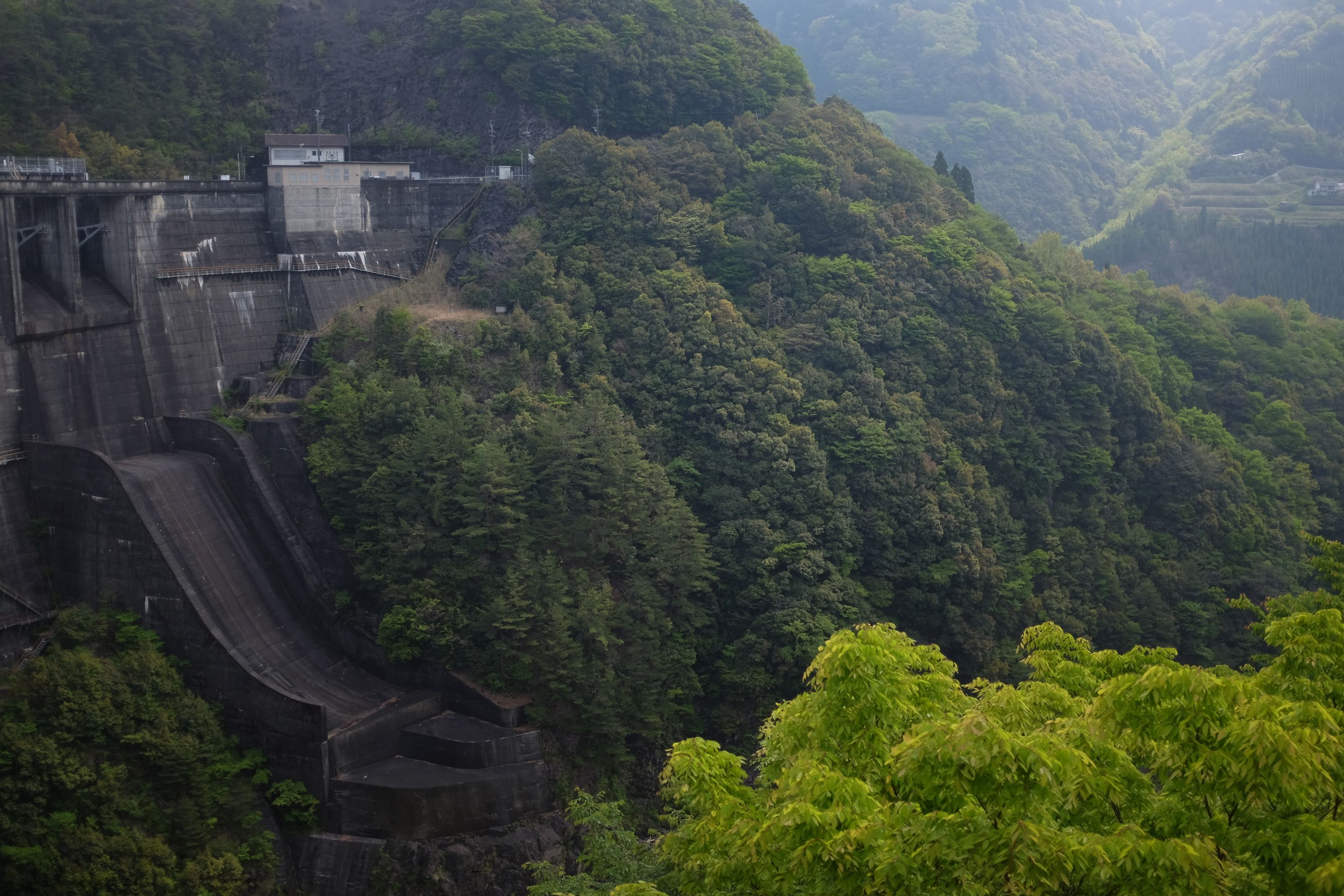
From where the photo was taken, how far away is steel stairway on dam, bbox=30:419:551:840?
85.0 feet

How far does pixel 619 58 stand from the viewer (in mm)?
43188

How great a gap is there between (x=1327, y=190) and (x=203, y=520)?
273 ft

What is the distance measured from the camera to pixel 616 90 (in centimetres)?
4369

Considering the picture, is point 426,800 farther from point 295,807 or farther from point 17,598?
point 17,598

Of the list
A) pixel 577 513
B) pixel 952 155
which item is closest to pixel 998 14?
pixel 952 155

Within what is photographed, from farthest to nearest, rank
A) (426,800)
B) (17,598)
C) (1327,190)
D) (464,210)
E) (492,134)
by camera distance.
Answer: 1. (1327,190)
2. (492,134)
3. (464,210)
4. (17,598)
5. (426,800)

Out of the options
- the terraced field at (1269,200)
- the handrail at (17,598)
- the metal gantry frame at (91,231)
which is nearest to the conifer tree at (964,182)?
the metal gantry frame at (91,231)

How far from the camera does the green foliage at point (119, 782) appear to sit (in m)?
22.3

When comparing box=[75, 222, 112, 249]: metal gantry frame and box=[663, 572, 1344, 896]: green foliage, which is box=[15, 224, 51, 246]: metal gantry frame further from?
box=[663, 572, 1344, 896]: green foliage

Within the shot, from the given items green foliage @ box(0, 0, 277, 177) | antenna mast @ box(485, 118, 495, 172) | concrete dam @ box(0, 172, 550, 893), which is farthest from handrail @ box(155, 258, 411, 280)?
antenna mast @ box(485, 118, 495, 172)

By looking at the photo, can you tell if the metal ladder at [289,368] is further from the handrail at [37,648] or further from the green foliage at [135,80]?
the handrail at [37,648]

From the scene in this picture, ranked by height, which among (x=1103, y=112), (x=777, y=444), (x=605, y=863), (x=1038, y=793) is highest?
(x=1103, y=112)

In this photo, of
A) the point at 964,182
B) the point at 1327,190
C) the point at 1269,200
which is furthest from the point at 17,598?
the point at 1327,190

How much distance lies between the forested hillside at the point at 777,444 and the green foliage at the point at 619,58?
1.99m
